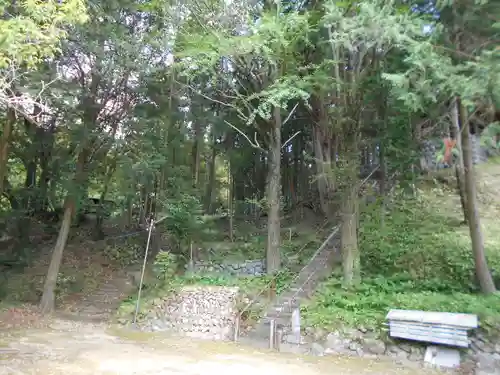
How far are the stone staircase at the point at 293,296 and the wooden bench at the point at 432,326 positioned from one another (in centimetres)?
239

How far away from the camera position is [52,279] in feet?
41.8

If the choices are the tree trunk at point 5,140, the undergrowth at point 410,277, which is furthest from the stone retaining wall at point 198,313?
the tree trunk at point 5,140

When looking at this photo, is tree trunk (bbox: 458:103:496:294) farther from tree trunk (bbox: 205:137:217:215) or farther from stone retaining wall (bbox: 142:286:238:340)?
tree trunk (bbox: 205:137:217:215)

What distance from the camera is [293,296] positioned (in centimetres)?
1052

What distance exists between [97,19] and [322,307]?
349 inches

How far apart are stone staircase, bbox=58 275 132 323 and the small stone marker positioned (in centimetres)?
849

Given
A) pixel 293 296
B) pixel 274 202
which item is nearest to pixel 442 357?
pixel 293 296

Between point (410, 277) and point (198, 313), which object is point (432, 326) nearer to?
point (410, 277)

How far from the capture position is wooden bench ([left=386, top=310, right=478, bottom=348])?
7246mm

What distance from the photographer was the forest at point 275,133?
754 centimetres

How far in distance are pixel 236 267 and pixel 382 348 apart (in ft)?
18.4

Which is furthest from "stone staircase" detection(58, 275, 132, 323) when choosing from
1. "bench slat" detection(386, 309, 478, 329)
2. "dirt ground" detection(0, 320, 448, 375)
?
"bench slat" detection(386, 309, 478, 329)

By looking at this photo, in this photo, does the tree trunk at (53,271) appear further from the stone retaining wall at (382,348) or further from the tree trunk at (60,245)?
the stone retaining wall at (382,348)

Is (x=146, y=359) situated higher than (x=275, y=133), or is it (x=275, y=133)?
(x=275, y=133)
